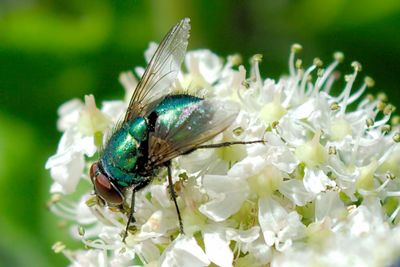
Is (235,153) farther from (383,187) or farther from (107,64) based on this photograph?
(107,64)

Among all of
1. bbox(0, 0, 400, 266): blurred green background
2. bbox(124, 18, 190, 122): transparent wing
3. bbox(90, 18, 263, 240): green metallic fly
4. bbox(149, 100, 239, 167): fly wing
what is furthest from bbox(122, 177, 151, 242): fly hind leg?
bbox(0, 0, 400, 266): blurred green background

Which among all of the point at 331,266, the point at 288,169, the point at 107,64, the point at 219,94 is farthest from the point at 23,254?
the point at 331,266

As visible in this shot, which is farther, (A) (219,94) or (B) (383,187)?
(A) (219,94)

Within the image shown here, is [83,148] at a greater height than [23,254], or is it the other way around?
[83,148]

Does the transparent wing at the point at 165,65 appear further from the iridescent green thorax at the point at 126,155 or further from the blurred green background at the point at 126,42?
the blurred green background at the point at 126,42

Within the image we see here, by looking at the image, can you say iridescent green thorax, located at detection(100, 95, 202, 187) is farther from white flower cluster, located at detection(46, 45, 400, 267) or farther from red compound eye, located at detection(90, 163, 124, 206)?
white flower cluster, located at detection(46, 45, 400, 267)

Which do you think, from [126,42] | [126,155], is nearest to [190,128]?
[126,155]
